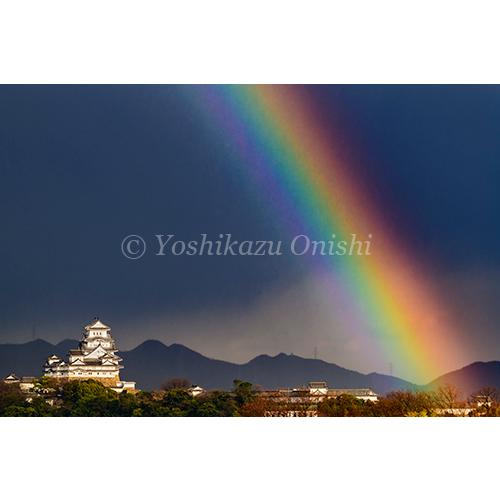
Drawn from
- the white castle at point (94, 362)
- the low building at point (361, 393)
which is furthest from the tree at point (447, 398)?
the white castle at point (94, 362)

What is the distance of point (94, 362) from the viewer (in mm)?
9344

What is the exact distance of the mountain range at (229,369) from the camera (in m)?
9.25

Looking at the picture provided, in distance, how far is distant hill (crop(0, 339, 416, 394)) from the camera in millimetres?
9258

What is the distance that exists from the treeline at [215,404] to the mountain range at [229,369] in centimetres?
9

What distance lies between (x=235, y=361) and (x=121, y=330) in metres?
1.02

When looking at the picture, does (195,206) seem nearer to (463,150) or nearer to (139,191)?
(139,191)

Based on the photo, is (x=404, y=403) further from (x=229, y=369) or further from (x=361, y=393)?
(x=229, y=369)

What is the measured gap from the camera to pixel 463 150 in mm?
9289

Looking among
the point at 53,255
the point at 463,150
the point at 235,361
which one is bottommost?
the point at 235,361

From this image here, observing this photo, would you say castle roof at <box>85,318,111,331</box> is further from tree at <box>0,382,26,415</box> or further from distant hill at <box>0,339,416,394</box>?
tree at <box>0,382,26,415</box>

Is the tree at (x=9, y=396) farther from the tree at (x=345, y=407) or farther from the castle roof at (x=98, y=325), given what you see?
the tree at (x=345, y=407)

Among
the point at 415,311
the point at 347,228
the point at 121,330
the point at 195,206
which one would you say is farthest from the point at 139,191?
the point at 415,311

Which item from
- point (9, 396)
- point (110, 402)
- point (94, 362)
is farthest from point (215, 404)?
point (9, 396)

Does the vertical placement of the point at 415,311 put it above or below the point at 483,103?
below
